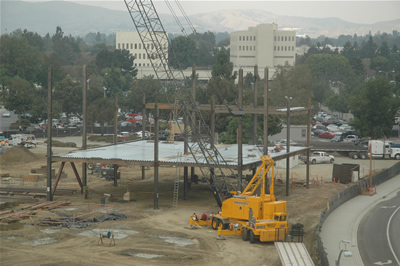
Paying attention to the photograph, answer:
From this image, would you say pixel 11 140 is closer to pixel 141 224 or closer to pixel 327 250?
pixel 141 224

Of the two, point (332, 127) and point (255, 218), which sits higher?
point (332, 127)

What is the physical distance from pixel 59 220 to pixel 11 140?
5094 cm

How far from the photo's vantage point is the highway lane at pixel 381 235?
33406mm

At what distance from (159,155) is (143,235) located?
1466 cm

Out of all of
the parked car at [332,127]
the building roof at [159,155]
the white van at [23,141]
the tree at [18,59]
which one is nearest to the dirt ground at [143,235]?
the building roof at [159,155]

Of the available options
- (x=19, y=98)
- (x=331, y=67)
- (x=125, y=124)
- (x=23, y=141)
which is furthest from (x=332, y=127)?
(x=331, y=67)

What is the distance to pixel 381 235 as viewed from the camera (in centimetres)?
3894

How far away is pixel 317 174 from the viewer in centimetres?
6456

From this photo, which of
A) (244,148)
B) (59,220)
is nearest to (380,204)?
(244,148)

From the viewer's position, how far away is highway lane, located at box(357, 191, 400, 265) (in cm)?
3341

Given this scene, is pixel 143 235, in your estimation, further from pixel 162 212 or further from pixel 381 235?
pixel 381 235

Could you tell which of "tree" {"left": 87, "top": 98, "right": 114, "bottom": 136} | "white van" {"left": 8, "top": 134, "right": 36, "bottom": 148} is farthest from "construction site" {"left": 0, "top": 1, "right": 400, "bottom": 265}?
"tree" {"left": 87, "top": 98, "right": 114, "bottom": 136}

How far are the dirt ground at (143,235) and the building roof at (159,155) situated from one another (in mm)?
3162

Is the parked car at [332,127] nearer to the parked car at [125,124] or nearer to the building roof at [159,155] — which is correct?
the parked car at [125,124]
